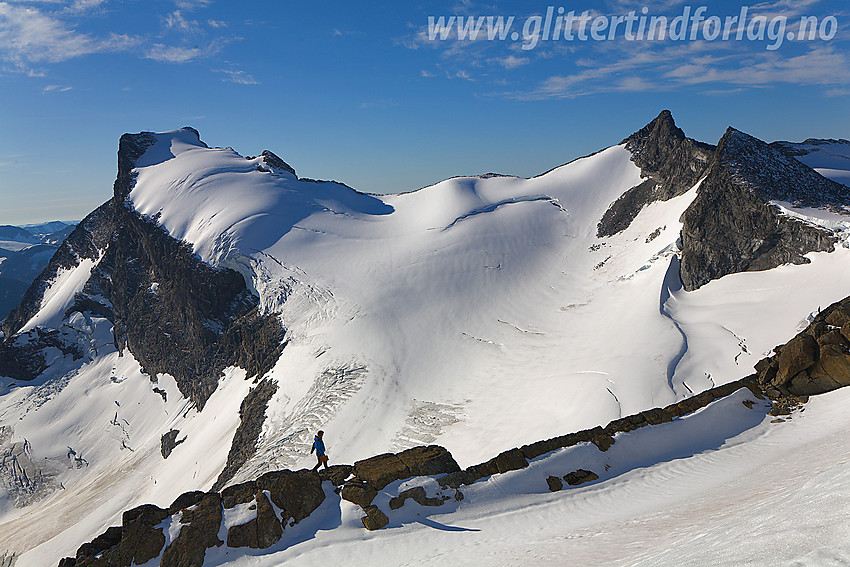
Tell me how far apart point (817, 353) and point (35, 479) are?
75391 mm

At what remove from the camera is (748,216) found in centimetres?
3794

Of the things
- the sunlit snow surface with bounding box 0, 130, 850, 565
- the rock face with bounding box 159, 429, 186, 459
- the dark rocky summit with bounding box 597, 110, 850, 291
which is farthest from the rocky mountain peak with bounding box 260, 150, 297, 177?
the dark rocky summit with bounding box 597, 110, 850, 291

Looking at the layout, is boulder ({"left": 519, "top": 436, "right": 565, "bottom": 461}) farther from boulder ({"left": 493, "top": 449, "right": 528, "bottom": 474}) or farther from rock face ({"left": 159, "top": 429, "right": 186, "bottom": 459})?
rock face ({"left": 159, "top": 429, "right": 186, "bottom": 459})

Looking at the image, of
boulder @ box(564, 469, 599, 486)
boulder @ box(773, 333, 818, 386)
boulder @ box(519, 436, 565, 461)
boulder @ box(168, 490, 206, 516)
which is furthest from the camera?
boulder @ box(773, 333, 818, 386)

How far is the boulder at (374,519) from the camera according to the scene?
12.5 meters

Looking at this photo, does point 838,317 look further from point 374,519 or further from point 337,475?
point 337,475

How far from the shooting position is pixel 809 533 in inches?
229

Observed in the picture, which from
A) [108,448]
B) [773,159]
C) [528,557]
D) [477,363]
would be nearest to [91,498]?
[108,448]

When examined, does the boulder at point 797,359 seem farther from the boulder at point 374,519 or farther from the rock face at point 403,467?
the boulder at point 374,519

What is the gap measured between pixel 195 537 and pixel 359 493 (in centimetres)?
446

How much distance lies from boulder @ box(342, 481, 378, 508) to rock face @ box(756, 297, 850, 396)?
16.4m

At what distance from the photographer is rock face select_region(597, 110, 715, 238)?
51.9m

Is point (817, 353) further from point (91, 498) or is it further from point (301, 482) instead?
point (91, 498)

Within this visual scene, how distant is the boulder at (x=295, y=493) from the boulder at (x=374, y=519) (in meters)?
1.50
